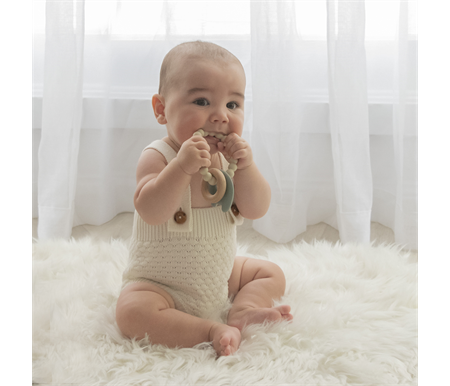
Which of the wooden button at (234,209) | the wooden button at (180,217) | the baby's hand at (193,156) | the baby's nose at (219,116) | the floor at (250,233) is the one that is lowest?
the floor at (250,233)

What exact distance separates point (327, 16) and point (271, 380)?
94cm

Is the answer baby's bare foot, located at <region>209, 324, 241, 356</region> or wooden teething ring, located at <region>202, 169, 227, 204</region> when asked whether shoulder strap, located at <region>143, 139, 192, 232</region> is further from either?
baby's bare foot, located at <region>209, 324, 241, 356</region>

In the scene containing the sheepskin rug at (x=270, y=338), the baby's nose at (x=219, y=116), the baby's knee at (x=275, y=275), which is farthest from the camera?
the baby's knee at (x=275, y=275)

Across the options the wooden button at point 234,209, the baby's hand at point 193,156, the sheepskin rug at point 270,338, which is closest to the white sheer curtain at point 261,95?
the sheepskin rug at point 270,338

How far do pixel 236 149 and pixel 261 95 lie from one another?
1.88ft

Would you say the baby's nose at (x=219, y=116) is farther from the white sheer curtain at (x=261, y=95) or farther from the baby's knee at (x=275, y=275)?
the white sheer curtain at (x=261, y=95)

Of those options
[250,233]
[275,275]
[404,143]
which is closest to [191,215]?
[275,275]

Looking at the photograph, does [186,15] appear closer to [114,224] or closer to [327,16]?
[327,16]

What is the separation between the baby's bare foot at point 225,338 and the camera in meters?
0.64

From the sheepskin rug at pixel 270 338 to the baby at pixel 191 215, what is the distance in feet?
0.13

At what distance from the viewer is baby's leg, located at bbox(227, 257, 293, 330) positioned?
731mm

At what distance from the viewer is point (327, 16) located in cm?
116

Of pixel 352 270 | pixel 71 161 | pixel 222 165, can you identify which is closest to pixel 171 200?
pixel 222 165

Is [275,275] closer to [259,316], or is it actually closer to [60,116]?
[259,316]
